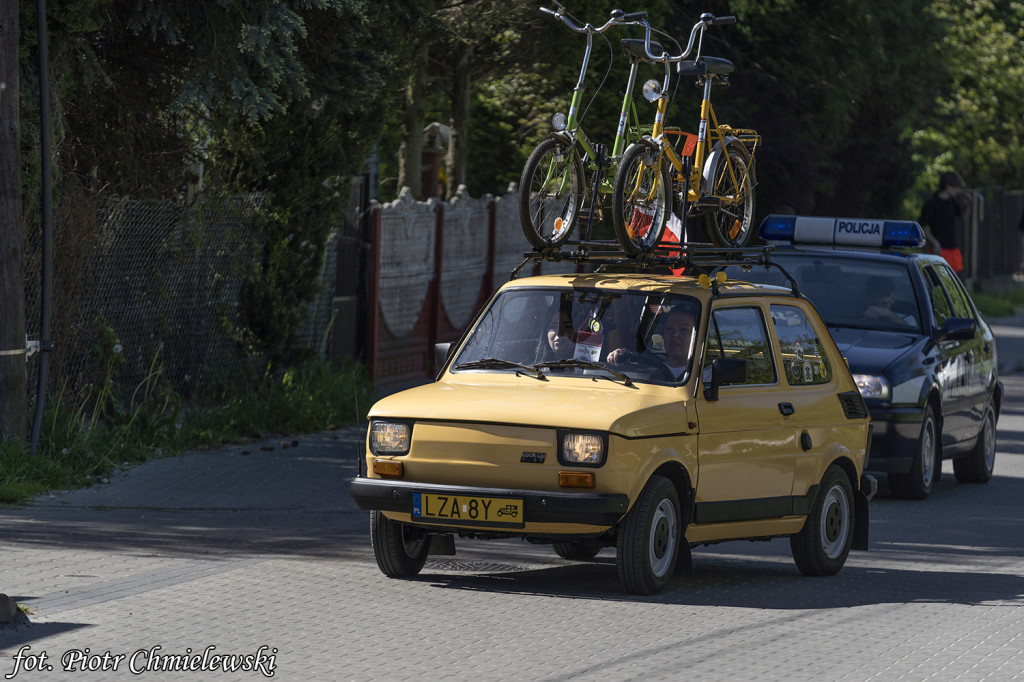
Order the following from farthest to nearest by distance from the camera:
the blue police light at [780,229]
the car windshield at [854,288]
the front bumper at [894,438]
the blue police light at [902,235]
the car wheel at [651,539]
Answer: the blue police light at [780,229]
the blue police light at [902,235]
the car windshield at [854,288]
the front bumper at [894,438]
the car wheel at [651,539]

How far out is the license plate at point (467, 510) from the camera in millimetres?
7938

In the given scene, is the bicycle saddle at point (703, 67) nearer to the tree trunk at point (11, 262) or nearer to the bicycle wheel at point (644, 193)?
the bicycle wheel at point (644, 193)

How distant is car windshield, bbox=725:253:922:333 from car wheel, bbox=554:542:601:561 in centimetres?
403

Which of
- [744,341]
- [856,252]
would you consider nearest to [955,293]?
[856,252]

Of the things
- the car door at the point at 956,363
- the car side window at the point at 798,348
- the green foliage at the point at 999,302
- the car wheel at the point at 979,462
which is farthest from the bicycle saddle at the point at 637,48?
the green foliage at the point at 999,302

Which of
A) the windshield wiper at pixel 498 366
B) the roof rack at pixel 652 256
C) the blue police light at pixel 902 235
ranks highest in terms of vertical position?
the blue police light at pixel 902 235

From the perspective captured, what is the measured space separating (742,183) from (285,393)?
5365mm

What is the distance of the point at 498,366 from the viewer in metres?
8.83

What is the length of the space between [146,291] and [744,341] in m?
6.38

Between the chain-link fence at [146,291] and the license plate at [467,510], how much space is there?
5338mm

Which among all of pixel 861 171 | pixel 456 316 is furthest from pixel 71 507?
pixel 861 171

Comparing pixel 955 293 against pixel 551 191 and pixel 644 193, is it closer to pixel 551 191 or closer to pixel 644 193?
pixel 644 193

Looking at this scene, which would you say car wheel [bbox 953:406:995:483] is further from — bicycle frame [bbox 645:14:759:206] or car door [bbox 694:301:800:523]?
car door [bbox 694:301:800:523]

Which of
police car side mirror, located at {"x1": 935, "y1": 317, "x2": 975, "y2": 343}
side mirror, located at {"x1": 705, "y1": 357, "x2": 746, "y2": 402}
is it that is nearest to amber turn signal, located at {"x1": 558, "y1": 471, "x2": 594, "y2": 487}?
side mirror, located at {"x1": 705, "y1": 357, "x2": 746, "y2": 402}
